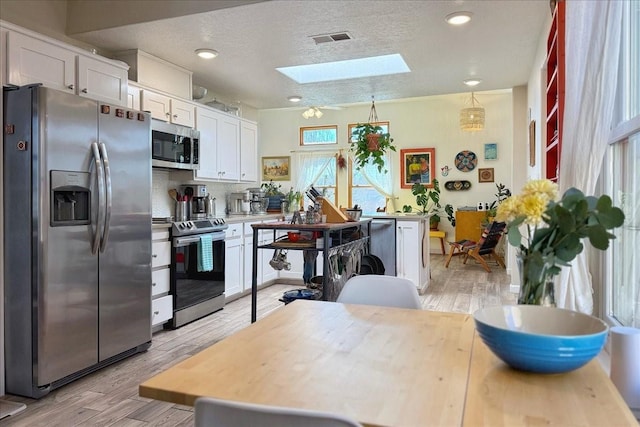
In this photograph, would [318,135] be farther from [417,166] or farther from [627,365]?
[627,365]

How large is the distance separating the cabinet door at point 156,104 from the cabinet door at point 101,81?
432mm

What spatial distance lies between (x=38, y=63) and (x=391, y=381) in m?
2.96

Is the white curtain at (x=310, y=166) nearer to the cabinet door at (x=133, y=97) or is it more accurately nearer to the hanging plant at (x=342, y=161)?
the hanging plant at (x=342, y=161)

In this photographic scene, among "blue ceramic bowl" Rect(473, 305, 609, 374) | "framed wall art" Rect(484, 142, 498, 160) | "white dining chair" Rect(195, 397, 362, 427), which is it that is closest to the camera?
"white dining chair" Rect(195, 397, 362, 427)

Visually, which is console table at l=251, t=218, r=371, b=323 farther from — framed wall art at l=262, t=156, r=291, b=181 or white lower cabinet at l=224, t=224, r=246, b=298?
framed wall art at l=262, t=156, r=291, b=181

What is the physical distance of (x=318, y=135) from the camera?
9.87m

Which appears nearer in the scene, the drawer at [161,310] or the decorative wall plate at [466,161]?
the drawer at [161,310]

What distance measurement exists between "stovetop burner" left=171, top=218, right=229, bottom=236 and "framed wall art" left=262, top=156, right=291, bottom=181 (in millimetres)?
5377

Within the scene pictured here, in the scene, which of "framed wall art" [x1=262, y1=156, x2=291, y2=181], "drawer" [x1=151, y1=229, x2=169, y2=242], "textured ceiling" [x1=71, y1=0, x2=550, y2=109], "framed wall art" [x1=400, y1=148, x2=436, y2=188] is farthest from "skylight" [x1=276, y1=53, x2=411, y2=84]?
"framed wall art" [x1=262, y1=156, x2=291, y2=181]

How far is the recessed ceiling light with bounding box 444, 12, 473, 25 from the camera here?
321cm

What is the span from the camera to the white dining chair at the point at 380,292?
2.09m

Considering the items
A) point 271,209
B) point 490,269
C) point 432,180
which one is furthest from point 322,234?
point 432,180

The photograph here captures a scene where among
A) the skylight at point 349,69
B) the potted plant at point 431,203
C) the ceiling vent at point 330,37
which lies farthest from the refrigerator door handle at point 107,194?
the potted plant at point 431,203

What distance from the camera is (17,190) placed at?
2674 mm
